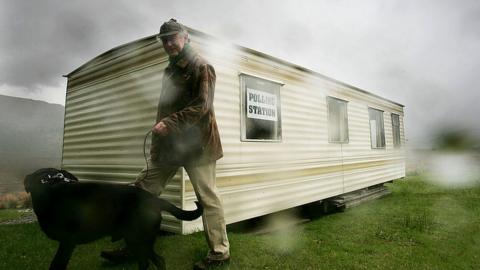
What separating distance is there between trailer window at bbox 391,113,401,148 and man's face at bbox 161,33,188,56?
10269 millimetres

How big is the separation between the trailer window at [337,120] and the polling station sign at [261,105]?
226 centimetres

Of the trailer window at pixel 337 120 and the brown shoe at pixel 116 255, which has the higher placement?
the trailer window at pixel 337 120

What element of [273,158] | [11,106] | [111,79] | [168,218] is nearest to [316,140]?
[273,158]

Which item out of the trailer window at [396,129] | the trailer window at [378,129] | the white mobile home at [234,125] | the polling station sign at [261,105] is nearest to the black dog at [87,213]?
the white mobile home at [234,125]

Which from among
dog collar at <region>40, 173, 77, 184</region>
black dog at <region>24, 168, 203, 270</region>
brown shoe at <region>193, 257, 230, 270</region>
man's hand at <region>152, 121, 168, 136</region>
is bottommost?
brown shoe at <region>193, 257, 230, 270</region>

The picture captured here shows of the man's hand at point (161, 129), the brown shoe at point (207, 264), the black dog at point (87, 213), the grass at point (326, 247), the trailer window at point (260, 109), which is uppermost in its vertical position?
the trailer window at point (260, 109)

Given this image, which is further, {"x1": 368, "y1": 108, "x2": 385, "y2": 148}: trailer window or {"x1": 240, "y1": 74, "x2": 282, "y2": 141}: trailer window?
{"x1": 368, "y1": 108, "x2": 385, "y2": 148}: trailer window

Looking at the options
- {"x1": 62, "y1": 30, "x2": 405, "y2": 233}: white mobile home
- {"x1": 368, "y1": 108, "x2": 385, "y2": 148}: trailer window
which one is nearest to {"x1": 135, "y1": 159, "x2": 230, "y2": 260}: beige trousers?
{"x1": 62, "y1": 30, "x2": 405, "y2": 233}: white mobile home

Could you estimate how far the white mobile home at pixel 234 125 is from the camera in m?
4.40

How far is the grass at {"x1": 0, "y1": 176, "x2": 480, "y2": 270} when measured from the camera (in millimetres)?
3172

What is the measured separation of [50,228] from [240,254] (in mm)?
1839

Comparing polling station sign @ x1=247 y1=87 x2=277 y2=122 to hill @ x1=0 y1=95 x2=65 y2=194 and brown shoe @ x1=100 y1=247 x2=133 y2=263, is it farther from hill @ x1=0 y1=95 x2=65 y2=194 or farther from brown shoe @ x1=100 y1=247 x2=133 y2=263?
hill @ x1=0 y1=95 x2=65 y2=194

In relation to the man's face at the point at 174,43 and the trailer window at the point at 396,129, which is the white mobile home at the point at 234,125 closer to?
the man's face at the point at 174,43

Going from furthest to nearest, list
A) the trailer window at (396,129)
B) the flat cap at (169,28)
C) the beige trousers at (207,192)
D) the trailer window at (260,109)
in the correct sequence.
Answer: the trailer window at (396,129) < the trailer window at (260,109) < the beige trousers at (207,192) < the flat cap at (169,28)
